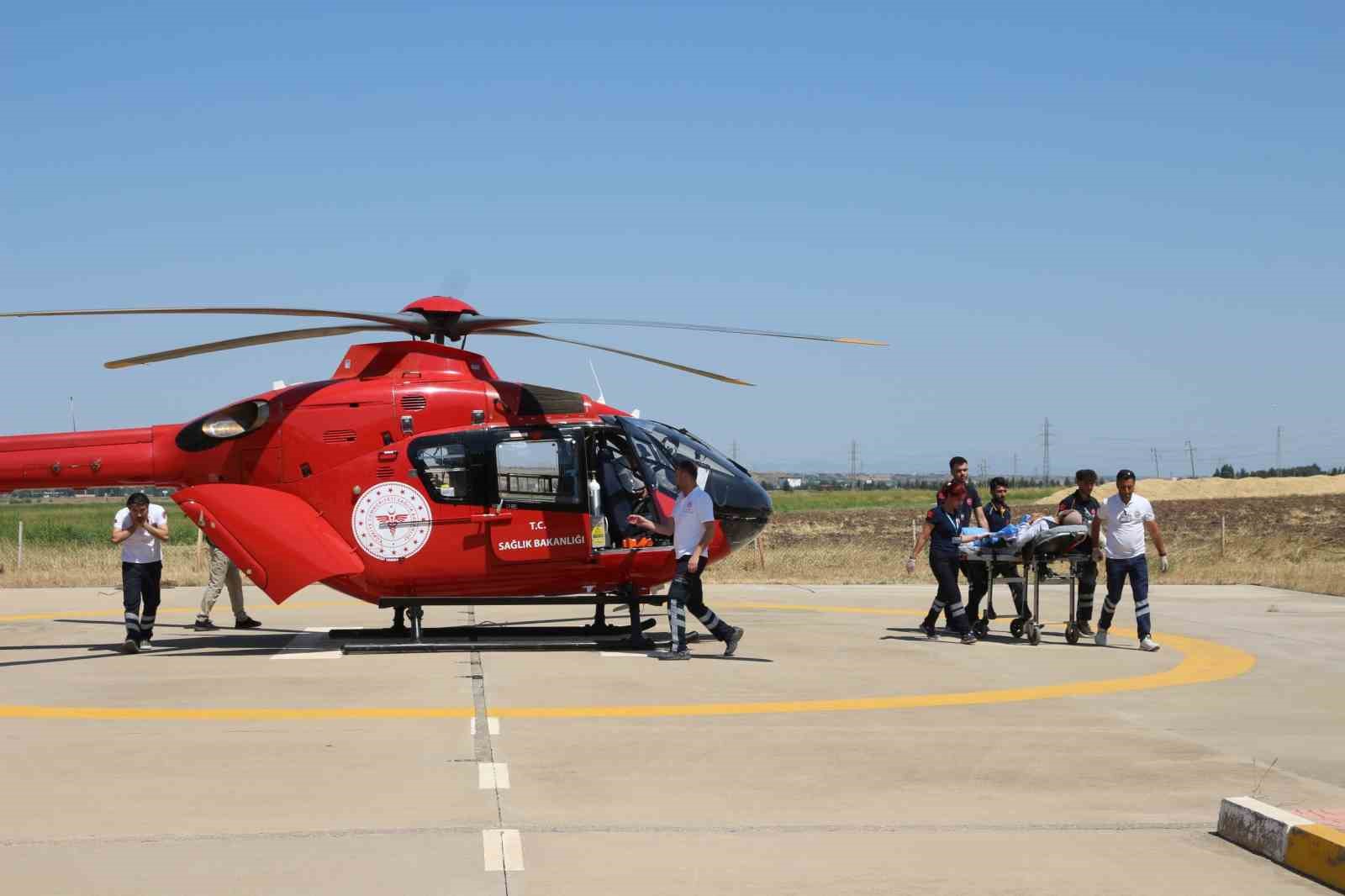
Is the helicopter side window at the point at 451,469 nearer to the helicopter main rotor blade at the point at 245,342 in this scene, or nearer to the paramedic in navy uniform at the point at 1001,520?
the helicopter main rotor blade at the point at 245,342

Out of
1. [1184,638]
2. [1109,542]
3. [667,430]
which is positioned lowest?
[1184,638]

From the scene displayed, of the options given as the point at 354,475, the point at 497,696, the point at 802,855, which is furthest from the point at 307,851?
the point at 354,475

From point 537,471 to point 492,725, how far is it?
16.4ft

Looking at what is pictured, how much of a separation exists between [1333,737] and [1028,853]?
4189 millimetres

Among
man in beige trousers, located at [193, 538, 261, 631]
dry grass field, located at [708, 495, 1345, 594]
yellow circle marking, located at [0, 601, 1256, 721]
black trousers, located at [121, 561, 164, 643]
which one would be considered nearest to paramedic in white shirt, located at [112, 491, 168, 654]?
black trousers, located at [121, 561, 164, 643]

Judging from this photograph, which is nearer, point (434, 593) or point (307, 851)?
point (307, 851)

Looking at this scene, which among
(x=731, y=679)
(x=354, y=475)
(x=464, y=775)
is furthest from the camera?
(x=354, y=475)

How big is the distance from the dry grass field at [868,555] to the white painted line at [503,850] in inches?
710

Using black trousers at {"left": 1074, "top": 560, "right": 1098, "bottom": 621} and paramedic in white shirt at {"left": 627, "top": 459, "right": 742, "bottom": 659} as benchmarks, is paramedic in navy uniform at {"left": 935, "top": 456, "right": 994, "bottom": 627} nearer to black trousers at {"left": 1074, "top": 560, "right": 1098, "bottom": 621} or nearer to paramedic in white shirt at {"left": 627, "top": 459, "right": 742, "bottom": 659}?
black trousers at {"left": 1074, "top": 560, "right": 1098, "bottom": 621}

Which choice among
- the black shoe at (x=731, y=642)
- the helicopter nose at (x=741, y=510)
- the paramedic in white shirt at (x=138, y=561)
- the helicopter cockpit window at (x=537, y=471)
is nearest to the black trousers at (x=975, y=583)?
the helicopter nose at (x=741, y=510)

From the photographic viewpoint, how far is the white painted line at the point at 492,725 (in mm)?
9625

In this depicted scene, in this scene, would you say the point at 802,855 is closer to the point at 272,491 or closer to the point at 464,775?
the point at 464,775

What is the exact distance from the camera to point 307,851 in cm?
639

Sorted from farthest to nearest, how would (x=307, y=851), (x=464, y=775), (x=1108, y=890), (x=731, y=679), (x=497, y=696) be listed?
1. (x=731, y=679)
2. (x=497, y=696)
3. (x=464, y=775)
4. (x=307, y=851)
5. (x=1108, y=890)
